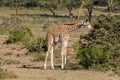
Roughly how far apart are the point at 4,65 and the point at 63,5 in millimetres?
55422

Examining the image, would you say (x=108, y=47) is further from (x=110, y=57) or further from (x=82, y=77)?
(x=82, y=77)

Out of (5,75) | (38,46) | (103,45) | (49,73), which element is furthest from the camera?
(38,46)

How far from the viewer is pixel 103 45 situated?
639 inches

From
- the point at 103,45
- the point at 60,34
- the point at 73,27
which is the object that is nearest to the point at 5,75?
the point at 60,34

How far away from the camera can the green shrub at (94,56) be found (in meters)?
15.7

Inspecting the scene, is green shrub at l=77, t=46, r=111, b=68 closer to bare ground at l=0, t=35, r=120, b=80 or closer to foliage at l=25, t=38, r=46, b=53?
bare ground at l=0, t=35, r=120, b=80

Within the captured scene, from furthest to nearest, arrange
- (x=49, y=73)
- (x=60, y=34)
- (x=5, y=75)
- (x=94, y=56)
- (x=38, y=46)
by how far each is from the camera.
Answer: (x=38, y=46)
(x=60, y=34)
(x=94, y=56)
(x=49, y=73)
(x=5, y=75)

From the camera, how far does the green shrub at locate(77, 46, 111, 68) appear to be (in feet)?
51.5

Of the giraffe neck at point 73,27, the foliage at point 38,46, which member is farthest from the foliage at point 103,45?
the foliage at point 38,46

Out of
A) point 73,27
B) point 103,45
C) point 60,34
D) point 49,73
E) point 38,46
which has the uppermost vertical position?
point 73,27

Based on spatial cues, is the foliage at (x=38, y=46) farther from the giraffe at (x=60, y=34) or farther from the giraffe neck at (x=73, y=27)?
the giraffe neck at (x=73, y=27)

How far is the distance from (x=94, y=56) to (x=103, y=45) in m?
0.74

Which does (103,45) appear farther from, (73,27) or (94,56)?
(73,27)

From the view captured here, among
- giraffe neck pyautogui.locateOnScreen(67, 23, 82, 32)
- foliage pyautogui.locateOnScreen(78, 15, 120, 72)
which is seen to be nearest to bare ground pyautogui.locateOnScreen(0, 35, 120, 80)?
foliage pyautogui.locateOnScreen(78, 15, 120, 72)
